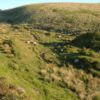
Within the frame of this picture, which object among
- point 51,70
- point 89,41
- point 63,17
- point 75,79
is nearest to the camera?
point 75,79

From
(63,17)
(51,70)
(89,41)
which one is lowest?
(63,17)

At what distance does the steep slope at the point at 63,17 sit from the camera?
244ft

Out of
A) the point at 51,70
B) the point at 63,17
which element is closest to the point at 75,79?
the point at 51,70

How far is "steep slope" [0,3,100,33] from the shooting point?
74.4 m

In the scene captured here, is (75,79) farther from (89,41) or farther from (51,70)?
(89,41)

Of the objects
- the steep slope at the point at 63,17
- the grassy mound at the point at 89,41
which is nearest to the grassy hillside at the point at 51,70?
the grassy mound at the point at 89,41

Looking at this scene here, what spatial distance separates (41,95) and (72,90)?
3.02 metres

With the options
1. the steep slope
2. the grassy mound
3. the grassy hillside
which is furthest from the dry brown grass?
the steep slope

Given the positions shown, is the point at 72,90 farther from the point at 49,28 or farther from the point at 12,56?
the point at 49,28

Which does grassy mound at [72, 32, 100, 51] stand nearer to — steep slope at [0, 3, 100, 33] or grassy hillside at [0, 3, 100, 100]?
grassy hillside at [0, 3, 100, 100]

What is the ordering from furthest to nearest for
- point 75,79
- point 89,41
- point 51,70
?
1. point 89,41
2. point 51,70
3. point 75,79

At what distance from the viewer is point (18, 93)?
23922 millimetres

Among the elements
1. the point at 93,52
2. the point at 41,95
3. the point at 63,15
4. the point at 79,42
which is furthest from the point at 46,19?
the point at 41,95

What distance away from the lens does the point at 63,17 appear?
86.7 m
